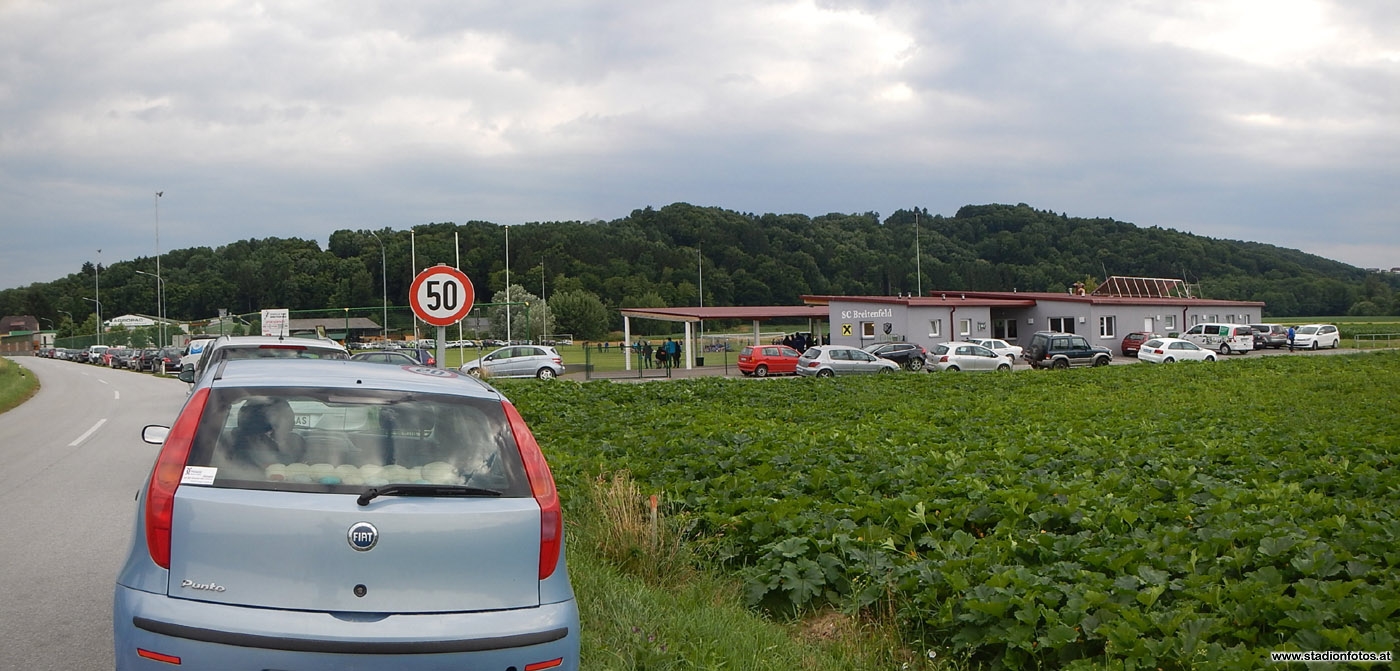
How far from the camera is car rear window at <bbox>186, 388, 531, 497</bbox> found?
3.86 meters

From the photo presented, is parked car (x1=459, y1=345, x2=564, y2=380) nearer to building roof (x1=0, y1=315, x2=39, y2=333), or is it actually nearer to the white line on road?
the white line on road

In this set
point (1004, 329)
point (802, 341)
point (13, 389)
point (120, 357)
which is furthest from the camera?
point (120, 357)

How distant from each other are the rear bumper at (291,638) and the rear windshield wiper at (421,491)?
1.40 feet

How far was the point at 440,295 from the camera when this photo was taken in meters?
11.4

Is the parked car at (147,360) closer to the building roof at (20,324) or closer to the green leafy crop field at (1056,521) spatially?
the green leafy crop field at (1056,521)

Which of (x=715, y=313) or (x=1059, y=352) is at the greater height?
(x=715, y=313)

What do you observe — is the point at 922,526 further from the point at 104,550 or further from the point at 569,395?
the point at 569,395

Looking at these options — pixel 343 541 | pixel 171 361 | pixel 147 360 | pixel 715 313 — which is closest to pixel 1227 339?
pixel 715 313

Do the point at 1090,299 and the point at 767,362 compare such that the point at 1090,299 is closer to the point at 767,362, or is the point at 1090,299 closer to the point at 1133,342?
the point at 1133,342

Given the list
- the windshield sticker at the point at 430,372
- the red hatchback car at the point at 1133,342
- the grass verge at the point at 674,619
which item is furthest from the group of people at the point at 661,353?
the windshield sticker at the point at 430,372

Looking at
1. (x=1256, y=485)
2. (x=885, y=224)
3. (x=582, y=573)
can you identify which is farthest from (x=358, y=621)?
(x=885, y=224)

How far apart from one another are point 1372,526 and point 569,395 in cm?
1520

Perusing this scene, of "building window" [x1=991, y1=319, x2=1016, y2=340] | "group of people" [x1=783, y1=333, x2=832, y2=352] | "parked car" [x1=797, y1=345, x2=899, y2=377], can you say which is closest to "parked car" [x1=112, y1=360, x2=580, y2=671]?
"parked car" [x1=797, y1=345, x2=899, y2=377]

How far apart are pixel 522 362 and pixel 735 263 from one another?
265 ft
